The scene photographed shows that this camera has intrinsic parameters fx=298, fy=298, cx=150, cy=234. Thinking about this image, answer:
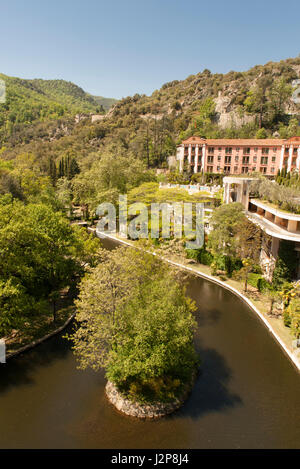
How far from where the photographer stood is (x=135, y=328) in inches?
611

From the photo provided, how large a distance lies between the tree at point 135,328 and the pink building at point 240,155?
54.9 metres

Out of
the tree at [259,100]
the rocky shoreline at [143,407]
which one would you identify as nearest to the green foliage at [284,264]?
the rocky shoreline at [143,407]

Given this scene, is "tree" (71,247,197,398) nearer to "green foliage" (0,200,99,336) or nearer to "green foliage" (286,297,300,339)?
"green foliage" (0,200,99,336)

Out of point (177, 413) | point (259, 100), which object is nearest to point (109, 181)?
point (177, 413)

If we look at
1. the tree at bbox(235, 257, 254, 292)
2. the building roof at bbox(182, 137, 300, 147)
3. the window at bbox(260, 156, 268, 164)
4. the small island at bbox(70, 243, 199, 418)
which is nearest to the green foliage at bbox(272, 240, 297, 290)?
the tree at bbox(235, 257, 254, 292)

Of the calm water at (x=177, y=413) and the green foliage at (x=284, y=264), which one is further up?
the green foliage at (x=284, y=264)

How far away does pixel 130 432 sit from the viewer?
14352 mm

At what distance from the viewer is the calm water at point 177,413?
14.1 meters

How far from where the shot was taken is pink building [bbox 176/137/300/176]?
63.3m

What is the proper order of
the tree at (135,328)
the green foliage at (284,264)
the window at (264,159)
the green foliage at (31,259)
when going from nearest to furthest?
1. the tree at (135,328)
2. the green foliage at (31,259)
3. the green foliage at (284,264)
4. the window at (264,159)

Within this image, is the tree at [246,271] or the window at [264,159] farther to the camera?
the window at [264,159]

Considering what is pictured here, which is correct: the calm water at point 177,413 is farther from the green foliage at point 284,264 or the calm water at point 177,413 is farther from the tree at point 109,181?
the tree at point 109,181

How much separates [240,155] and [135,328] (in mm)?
61596

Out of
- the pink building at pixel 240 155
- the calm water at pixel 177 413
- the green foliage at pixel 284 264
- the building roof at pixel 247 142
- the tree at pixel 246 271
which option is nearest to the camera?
the calm water at pixel 177 413
